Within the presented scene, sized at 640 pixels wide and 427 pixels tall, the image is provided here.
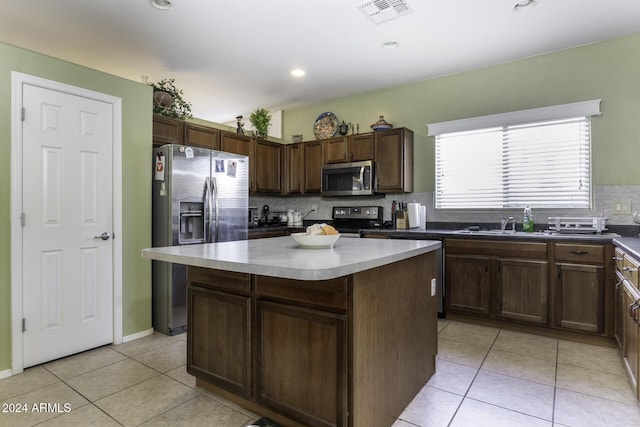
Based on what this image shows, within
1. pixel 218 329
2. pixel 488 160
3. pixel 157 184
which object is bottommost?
pixel 218 329

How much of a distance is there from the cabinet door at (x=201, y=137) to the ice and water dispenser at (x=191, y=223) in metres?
0.89

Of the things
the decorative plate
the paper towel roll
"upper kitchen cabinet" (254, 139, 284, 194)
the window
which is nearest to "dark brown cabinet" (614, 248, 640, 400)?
the window

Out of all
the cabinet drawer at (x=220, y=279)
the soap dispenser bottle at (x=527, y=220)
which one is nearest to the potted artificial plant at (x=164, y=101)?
the cabinet drawer at (x=220, y=279)

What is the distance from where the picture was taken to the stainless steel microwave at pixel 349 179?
14.7 ft

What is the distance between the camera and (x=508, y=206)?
12.7 ft

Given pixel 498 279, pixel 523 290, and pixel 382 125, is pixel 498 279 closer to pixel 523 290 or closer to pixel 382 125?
pixel 523 290

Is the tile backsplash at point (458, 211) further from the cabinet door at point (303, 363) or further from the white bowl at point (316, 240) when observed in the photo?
the cabinet door at point (303, 363)

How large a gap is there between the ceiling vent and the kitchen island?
193 cm

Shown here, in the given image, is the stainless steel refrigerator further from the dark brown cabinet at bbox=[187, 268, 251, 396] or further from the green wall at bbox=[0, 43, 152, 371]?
the dark brown cabinet at bbox=[187, 268, 251, 396]

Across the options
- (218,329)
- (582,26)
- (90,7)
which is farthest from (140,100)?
(582,26)

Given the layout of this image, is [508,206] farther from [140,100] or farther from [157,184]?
[140,100]

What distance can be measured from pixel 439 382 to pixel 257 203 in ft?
12.2

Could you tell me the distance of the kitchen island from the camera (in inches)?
59.7

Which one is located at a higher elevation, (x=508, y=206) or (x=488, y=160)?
(x=488, y=160)
